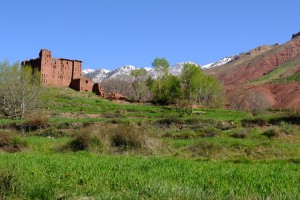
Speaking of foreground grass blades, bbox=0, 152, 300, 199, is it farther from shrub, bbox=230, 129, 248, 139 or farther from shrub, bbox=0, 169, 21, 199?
shrub, bbox=230, 129, 248, 139

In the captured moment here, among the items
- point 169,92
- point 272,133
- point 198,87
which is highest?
point 198,87

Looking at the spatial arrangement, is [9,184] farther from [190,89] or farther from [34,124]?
[190,89]

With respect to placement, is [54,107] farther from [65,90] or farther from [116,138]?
[116,138]

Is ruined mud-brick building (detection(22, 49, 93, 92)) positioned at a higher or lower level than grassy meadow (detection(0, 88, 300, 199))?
higher

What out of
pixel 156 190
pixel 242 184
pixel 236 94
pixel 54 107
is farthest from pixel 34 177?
pixel 236 94

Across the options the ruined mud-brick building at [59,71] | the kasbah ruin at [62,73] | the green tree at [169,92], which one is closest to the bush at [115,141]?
the green tree at [169,92]

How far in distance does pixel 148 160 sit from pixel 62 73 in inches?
2535

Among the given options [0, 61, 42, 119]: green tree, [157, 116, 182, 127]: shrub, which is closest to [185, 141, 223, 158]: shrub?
[157, 116, 182, 127]: shrub

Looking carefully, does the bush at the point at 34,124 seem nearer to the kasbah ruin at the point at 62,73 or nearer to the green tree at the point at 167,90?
the kasbah ruin at the point at 62,73

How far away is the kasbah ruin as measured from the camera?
237ft

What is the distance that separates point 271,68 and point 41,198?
497 feet

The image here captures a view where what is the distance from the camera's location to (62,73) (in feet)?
249

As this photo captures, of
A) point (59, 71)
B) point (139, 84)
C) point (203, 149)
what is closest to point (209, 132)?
point (203, 149)

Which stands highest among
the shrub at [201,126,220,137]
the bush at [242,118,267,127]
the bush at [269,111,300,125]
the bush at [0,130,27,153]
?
the bush at [269,111,300,125]
